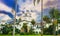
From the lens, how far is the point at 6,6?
3039 millimetres

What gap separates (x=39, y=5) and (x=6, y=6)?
505mm

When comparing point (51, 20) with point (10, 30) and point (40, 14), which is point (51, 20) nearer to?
point (40, 14)

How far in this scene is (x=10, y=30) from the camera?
3021 mm

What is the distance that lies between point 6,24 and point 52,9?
0.74 meters

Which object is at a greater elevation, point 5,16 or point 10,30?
point 5,16

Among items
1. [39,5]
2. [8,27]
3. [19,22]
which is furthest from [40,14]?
[8,27]

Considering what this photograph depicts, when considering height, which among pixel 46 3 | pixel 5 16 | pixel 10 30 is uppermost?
pixel 46 3

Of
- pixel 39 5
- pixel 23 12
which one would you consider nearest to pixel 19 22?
pixel 23 12

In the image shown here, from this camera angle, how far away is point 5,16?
9.91ft

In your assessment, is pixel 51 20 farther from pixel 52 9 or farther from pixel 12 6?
pixel 12 6

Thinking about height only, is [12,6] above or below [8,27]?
above

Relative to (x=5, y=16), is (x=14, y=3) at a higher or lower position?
higher

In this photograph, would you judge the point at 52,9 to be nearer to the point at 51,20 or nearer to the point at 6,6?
the point at 51,20

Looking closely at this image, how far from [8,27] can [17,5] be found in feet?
1.19
